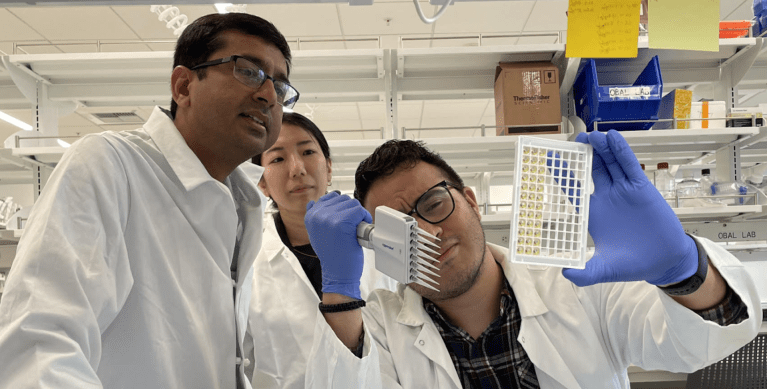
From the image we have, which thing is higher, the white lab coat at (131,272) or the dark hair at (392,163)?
the dark hair at (392,163)

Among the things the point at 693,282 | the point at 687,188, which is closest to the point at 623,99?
the point at 687,188

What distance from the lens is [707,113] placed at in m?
2.79

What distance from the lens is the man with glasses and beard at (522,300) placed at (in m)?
1.08

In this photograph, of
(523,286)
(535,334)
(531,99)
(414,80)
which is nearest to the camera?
(535,334)

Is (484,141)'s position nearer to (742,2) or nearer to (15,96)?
(15,96)

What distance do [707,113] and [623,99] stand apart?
1.87ft

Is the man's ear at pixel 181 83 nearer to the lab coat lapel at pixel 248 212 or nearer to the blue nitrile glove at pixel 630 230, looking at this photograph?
the lab coat lapel at pixel 248 212

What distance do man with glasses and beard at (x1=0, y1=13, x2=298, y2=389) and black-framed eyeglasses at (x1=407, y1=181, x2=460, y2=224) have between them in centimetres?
41

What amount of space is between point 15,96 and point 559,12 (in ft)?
14.2

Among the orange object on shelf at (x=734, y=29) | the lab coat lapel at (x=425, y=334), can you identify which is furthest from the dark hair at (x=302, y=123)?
the orange object on shelf at (x=734, y=29)

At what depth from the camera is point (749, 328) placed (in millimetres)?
1071

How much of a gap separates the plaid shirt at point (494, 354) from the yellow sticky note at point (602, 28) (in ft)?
2.27

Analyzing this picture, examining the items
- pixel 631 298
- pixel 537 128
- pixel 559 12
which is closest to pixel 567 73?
pixel 537 128

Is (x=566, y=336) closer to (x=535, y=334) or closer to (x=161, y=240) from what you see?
(x=535, y=334)
